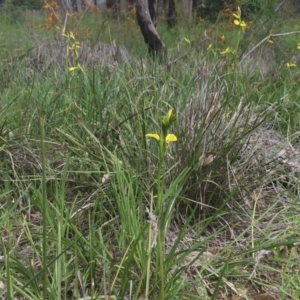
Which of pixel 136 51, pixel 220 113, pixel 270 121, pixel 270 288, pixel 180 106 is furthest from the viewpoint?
pixel 136 51

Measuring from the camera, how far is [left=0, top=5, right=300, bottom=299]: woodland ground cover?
4.21ft

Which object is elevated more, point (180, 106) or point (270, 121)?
point (180, 106)

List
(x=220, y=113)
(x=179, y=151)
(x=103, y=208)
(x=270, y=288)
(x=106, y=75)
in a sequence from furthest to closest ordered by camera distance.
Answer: (x=106, y=75) → (x=220, y=113) → (x=179, y=151) → (x=103, y=208) → (x=270, y=288)

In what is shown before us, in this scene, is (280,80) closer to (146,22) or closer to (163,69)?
(163,69)

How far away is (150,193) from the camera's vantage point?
1.50 meters

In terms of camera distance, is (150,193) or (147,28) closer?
(150,193)

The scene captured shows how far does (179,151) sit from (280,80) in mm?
1407

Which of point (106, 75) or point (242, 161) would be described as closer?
point (242, 161)

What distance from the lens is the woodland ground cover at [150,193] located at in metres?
1.28

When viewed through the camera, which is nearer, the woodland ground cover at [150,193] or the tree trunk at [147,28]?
the woodland ground cover at [150,193]

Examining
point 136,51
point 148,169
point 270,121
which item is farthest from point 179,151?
point 136,51

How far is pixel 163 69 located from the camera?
3051mm

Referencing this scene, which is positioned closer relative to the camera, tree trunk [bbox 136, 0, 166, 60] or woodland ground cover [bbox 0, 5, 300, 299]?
woodland ground cover [bbox 0, 5, 300, 299]

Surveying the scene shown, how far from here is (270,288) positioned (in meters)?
1.49
